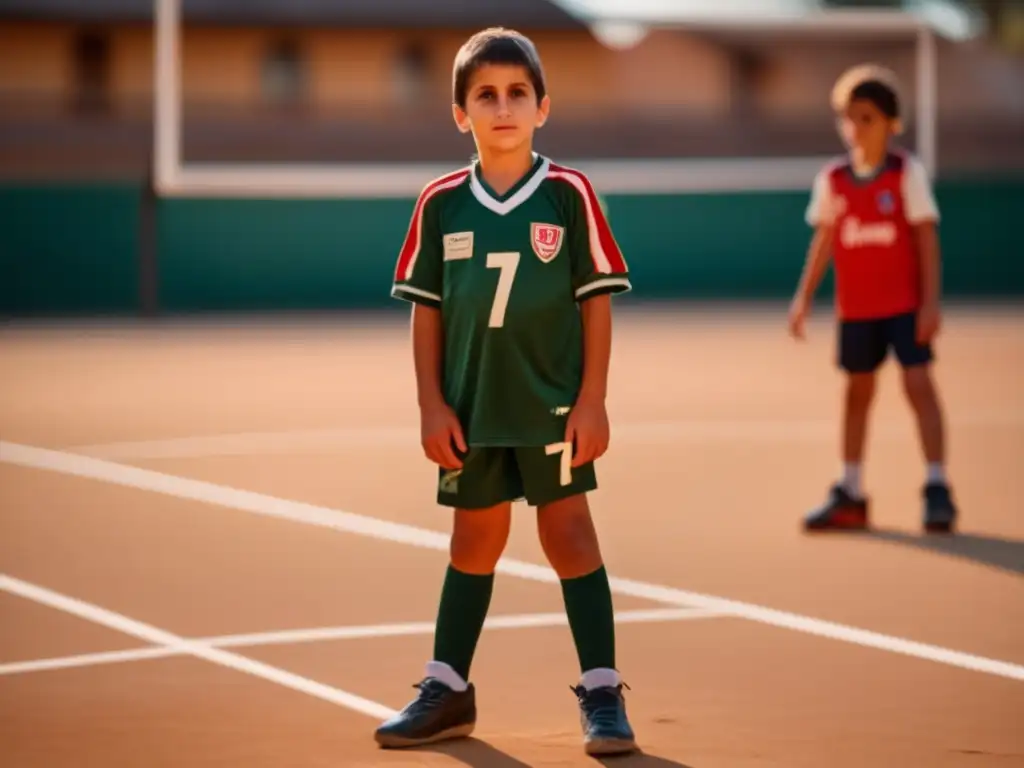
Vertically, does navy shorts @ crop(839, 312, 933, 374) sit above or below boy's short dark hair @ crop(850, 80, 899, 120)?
below

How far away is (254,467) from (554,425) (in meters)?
6.00

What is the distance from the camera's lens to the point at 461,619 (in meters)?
5.58

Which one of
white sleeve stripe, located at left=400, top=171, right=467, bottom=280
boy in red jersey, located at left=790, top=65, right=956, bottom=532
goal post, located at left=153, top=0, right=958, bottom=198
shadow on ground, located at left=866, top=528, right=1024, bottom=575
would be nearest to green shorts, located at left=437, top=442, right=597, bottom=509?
white sleeve stripe, located at left=400, top=171, right=467, bottom=280

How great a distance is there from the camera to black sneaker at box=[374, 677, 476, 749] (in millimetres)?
5398

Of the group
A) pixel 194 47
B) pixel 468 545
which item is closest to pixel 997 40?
pixel 194 47

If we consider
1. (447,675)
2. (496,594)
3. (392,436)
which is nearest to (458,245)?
(447,675)

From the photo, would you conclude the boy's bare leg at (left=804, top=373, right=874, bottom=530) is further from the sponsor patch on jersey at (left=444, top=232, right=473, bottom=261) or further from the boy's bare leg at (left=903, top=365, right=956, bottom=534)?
the sponsor patch on jersey at (left=444, top=232, right=473, bottom=261)

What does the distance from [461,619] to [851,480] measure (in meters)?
3.87

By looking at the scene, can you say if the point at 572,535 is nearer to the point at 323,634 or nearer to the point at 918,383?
the point at 323,634

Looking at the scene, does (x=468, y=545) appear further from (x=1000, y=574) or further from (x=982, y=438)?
(x=982, y=438)

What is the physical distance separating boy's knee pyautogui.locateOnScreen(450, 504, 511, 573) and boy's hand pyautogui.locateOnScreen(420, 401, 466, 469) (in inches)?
7.2

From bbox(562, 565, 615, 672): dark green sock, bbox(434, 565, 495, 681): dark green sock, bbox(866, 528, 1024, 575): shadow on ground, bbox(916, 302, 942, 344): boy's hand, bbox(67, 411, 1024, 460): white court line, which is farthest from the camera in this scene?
bbox(67, 411, 1024, 460): white court line

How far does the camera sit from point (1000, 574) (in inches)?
310

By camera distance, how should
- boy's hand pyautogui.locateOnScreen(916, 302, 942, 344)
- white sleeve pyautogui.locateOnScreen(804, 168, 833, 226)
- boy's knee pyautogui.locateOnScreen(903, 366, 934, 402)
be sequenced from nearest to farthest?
boy's hand pyautogui.locateOnScreen(916, 302, 942, 344)
boy's knee pyautogui.locateOnScreen(903, 366, 934, 402)
white sleeve pyautogui.locateOnScreen(804, 168, 833, 226)
